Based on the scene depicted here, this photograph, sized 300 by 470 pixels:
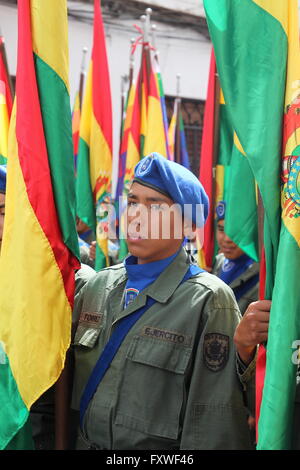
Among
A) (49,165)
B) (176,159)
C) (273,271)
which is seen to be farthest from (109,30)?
(273,271)

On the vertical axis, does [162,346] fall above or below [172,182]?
below

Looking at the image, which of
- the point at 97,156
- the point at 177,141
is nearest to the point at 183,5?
the point at 177,141

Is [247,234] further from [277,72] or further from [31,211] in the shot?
[277,72]

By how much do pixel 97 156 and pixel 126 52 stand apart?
4.72m

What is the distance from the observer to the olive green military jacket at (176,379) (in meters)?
1.45

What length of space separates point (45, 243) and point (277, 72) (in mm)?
872

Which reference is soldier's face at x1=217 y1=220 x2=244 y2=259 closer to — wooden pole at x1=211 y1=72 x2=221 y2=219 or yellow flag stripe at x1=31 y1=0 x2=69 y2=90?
wooden pole at x1=211 y1=72 x2=221 y2=219

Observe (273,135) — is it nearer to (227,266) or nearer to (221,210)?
(227,266)

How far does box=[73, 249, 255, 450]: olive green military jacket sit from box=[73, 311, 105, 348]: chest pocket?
0.06 meters

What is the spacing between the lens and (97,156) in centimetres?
393

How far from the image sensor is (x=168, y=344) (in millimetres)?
1523

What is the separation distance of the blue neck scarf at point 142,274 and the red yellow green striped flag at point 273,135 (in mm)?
462

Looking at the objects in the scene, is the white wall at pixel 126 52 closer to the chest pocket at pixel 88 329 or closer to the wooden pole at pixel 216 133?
the wooden pole at pixel 216 133

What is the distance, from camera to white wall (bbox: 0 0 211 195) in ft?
22.7
